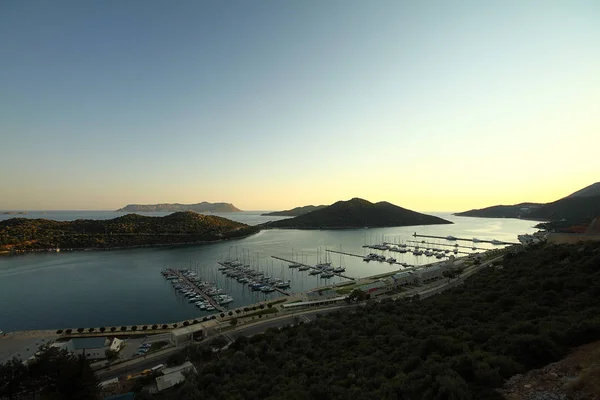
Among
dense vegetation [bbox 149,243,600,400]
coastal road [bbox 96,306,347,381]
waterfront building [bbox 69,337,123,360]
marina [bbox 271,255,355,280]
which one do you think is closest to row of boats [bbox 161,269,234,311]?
waterfront building [bbox 69,337,123,360]

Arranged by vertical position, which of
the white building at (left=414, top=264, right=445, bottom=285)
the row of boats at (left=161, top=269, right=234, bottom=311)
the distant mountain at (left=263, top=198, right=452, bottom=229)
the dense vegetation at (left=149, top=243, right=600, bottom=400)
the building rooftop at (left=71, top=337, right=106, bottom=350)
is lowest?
the building rooftop at (left=71, top=337, right=106, bottom=350)

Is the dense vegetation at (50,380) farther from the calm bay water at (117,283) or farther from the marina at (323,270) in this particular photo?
the marina at (323,270)

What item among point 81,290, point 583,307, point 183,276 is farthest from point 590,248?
point 81,290

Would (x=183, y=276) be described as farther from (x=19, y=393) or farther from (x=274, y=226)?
(x=274, y=226)

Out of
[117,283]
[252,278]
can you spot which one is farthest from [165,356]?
[117,283]

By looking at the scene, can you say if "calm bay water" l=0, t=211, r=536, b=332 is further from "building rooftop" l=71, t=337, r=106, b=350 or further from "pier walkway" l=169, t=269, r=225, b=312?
"building rooftop" l=71, t=337, r=106, b=350

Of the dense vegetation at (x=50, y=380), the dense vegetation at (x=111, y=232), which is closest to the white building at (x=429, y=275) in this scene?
the dense vegetation at (x=50, y=380)

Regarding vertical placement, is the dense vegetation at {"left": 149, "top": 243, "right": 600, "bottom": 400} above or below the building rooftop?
above

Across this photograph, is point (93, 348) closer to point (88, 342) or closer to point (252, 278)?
point (88, 342)
